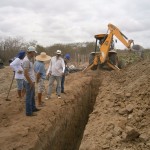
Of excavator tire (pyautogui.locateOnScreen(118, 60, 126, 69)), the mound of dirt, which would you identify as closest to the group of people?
the mound of dirt

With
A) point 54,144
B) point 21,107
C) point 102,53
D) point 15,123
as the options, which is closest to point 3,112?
point 21,107

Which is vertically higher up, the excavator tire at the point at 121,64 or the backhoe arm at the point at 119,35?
the backhoe arm at the point at 119,35

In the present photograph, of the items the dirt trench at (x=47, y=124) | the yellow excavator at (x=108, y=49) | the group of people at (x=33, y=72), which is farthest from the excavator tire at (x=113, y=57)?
the group of people at (x=33, y=72)

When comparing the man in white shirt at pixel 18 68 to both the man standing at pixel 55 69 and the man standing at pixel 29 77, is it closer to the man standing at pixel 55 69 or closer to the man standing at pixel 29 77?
the man standing at pixel 55 69

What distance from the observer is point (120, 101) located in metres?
7.84

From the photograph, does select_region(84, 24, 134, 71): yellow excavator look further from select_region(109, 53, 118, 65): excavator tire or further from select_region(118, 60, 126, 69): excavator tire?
select_region(118, 60, 126, 69): excavator tire

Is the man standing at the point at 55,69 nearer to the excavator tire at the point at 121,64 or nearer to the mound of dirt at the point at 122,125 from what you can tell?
the mound of dirt at the point at 122,125

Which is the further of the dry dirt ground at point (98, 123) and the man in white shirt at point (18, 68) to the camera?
the man in white shirt at point (18, 68)

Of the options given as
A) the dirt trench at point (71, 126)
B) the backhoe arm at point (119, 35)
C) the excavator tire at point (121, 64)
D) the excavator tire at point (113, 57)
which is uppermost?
the backhoe arm at point (119, 35)

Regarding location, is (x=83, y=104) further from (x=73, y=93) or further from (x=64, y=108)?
(x=64, y=108)

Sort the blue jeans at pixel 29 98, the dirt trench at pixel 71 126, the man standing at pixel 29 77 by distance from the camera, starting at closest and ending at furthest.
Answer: the dirt trench at pixel 71 126 < the man standing at pixel 29 77 < the blue jeans at pixel 29 98

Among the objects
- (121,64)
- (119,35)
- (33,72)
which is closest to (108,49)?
(119,35)

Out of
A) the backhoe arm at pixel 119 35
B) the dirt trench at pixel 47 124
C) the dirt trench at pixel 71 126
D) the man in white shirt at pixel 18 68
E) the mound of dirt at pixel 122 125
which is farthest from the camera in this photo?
the backhoe arm at pixel 119 35

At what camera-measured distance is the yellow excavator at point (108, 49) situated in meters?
15.9
